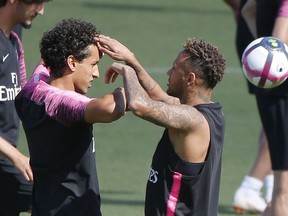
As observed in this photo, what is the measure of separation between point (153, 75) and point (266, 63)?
28.2 feet

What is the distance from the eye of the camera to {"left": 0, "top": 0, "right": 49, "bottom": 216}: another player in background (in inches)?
292

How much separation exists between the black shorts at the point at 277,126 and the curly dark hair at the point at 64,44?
247cm

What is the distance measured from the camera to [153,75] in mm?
15734

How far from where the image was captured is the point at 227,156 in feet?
39.2

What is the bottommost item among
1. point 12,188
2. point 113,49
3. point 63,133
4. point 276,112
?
point 12,188

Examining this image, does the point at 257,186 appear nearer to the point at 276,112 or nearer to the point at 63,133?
the point at 276,112

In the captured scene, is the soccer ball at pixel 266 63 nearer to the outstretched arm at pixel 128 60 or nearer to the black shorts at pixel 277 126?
the outstretched arm at pixel 128 60

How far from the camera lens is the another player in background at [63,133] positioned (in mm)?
6395

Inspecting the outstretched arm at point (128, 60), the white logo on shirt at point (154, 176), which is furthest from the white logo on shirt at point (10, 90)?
the white logo on shirt at point (154, 176)

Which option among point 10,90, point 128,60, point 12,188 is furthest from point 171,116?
point 12,188

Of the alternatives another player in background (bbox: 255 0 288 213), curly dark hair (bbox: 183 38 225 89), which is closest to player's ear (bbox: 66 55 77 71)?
curly dark hair (bbox: 183 38 225 89)

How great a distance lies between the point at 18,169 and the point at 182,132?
48.3 inches

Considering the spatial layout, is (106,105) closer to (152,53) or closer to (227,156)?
(227,156)

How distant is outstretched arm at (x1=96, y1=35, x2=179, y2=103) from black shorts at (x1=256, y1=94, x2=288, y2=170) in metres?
1.85
